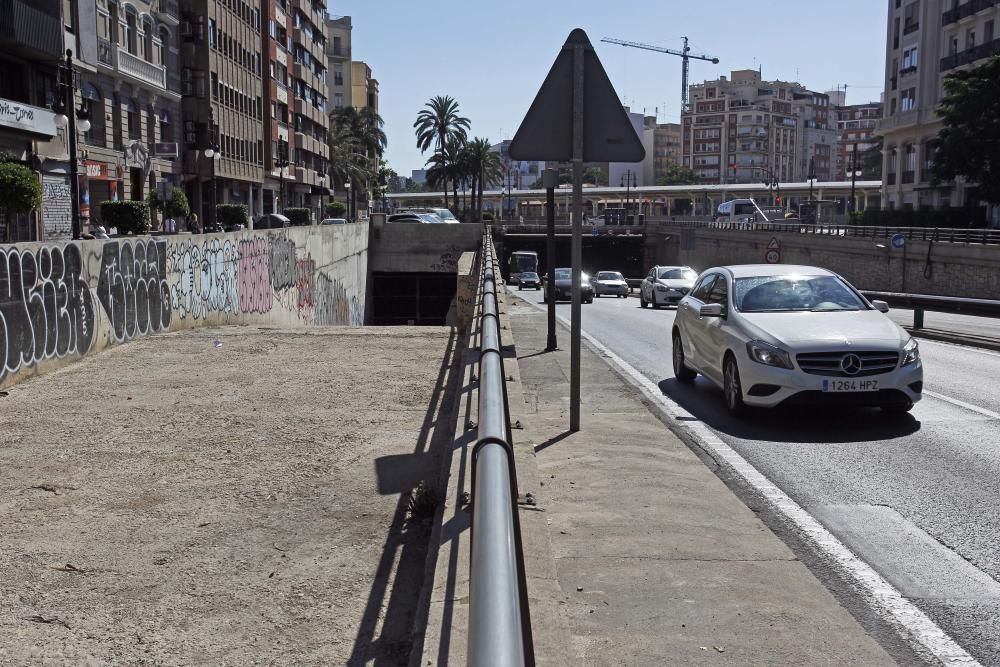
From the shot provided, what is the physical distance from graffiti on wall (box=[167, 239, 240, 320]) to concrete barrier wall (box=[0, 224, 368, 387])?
2 centimetres

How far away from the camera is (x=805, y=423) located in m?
10.4

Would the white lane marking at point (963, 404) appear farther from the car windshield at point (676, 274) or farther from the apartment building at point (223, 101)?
the apartment building at point (223, 101)

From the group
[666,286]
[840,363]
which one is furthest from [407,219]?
[840,363]

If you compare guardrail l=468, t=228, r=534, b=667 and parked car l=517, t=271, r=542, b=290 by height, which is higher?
guardrail l=468, t=228, r=534, b=667

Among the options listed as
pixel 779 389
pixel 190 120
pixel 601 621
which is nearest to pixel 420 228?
pixel 190 120

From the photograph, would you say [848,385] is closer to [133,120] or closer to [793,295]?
[793,295]

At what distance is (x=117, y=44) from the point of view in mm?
41438

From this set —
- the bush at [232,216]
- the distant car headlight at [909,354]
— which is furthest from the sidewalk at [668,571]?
the bush at [232,216]

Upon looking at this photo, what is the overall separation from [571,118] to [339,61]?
4966 inches

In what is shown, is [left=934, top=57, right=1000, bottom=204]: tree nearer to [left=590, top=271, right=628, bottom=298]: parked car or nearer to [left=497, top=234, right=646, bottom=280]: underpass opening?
[left=590, top=271, right=628, bottom=298]: parked car

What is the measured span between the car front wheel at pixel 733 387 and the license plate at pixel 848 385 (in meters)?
0.85

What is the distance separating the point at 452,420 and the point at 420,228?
51529 mm

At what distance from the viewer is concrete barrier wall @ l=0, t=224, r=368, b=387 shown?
11.2 meters

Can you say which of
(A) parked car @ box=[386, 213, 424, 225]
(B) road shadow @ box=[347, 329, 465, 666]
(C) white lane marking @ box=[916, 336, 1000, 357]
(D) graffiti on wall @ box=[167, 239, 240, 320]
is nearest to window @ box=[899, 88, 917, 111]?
(A) parked car @ box=[386, 213, 424, 225]
